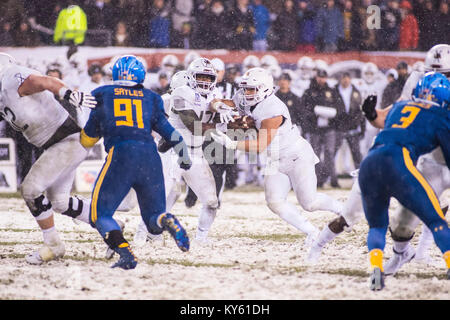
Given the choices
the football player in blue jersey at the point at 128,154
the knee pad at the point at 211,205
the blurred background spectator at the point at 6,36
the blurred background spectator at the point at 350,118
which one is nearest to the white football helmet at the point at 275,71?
the blurred background spectator at the point at 350,118

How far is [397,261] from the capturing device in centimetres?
513

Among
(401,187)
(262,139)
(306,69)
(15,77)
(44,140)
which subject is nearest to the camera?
(401,187)

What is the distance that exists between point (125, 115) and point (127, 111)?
A: 0.04 meters

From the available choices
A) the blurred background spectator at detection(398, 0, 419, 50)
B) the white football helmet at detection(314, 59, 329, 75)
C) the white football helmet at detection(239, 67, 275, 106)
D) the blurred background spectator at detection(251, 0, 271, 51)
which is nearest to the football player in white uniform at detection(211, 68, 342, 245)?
the white football helmet at detection(239, 67, 275, 106)

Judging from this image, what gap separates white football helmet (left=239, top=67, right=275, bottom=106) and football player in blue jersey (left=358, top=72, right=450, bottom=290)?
1.62 meters

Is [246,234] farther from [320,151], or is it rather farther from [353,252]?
[320,151]

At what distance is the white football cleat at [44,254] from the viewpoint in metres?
5.70

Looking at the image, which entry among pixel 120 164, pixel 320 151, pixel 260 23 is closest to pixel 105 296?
pixel 120 164

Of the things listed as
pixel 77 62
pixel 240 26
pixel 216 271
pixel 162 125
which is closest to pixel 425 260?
pixel 216 271

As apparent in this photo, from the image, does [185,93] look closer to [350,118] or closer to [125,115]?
[125,115]

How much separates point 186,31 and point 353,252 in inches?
250

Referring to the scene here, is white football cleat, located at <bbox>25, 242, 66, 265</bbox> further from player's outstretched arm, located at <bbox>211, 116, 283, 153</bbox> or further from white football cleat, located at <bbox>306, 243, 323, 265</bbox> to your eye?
white football cleat, located at <bbox>306, 243, 323, 265</bbox>

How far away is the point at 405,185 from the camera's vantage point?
175 inches
